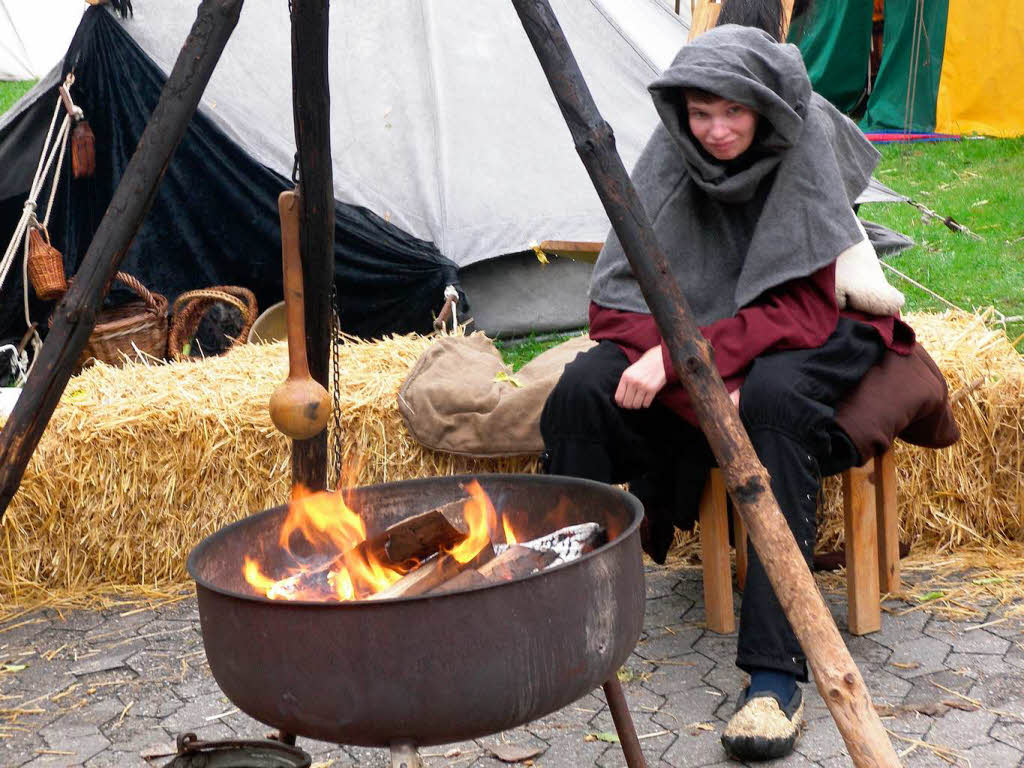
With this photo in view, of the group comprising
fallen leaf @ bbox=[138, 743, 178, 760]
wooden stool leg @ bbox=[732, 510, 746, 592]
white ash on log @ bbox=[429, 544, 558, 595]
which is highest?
white ash on log @ bbox=[429, 544, 558, 595]

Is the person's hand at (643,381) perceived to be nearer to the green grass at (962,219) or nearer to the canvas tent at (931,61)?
the green grass at (962,219)

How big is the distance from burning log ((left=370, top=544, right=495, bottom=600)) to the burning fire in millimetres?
15

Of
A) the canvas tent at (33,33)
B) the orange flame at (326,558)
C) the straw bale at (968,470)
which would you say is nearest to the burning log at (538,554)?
the orange flame at (326,558)

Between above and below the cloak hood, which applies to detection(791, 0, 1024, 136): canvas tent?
above

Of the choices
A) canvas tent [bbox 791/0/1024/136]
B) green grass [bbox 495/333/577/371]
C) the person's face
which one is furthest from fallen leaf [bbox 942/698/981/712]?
canvas tent [bbox 791/0/1024/136]

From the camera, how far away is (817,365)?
2623 mm

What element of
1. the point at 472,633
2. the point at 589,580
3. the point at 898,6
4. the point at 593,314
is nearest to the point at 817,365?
the point at 593,314

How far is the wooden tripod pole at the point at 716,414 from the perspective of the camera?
5.89 feet

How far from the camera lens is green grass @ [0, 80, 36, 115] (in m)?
10.3

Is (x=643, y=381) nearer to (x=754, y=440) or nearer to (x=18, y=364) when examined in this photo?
(x=754, y=440)

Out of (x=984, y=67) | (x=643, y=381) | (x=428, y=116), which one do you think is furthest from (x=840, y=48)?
(x=643, y=381)

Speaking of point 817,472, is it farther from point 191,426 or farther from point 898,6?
point 898,6

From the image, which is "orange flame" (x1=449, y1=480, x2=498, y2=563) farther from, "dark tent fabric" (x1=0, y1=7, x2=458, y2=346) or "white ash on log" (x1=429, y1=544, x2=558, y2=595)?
"dark tent fabric" (x1=0, y1=7, x2=458, y2=346)

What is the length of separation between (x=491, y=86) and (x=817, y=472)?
3.42 metres
